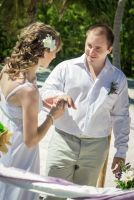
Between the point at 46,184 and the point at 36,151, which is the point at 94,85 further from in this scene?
the point at 46,184

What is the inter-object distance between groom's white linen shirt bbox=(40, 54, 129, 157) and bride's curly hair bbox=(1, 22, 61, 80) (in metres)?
0.51

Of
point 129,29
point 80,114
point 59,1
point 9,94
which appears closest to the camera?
point 9,94

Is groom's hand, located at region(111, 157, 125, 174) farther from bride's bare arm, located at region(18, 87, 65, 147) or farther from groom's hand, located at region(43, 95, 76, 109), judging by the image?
bride's bare arm, located at region(18, 87, 65, 147)

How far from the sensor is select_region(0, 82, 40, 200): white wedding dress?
3344 millimetres

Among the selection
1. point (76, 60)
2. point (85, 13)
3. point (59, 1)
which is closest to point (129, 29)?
point (85, 13)

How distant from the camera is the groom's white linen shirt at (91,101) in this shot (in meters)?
3.82

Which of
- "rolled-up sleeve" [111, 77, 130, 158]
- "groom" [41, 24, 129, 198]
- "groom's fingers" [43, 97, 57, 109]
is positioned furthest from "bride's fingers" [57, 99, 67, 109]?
"rolled-up sleeve" [111, 77, 130, 158]

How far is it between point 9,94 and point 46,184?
0.68 meters

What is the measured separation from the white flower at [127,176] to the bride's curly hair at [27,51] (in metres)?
0.90

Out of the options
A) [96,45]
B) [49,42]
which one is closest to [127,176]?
[49,42]

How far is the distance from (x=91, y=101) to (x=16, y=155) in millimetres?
750

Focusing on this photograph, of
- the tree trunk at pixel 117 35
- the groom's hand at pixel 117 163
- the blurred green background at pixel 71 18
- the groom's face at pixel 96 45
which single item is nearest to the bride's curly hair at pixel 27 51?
the groom's face at pixel 96 45

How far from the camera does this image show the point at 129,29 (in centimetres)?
3225

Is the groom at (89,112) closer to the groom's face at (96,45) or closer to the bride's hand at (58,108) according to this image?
the groom's face at (96,45)
